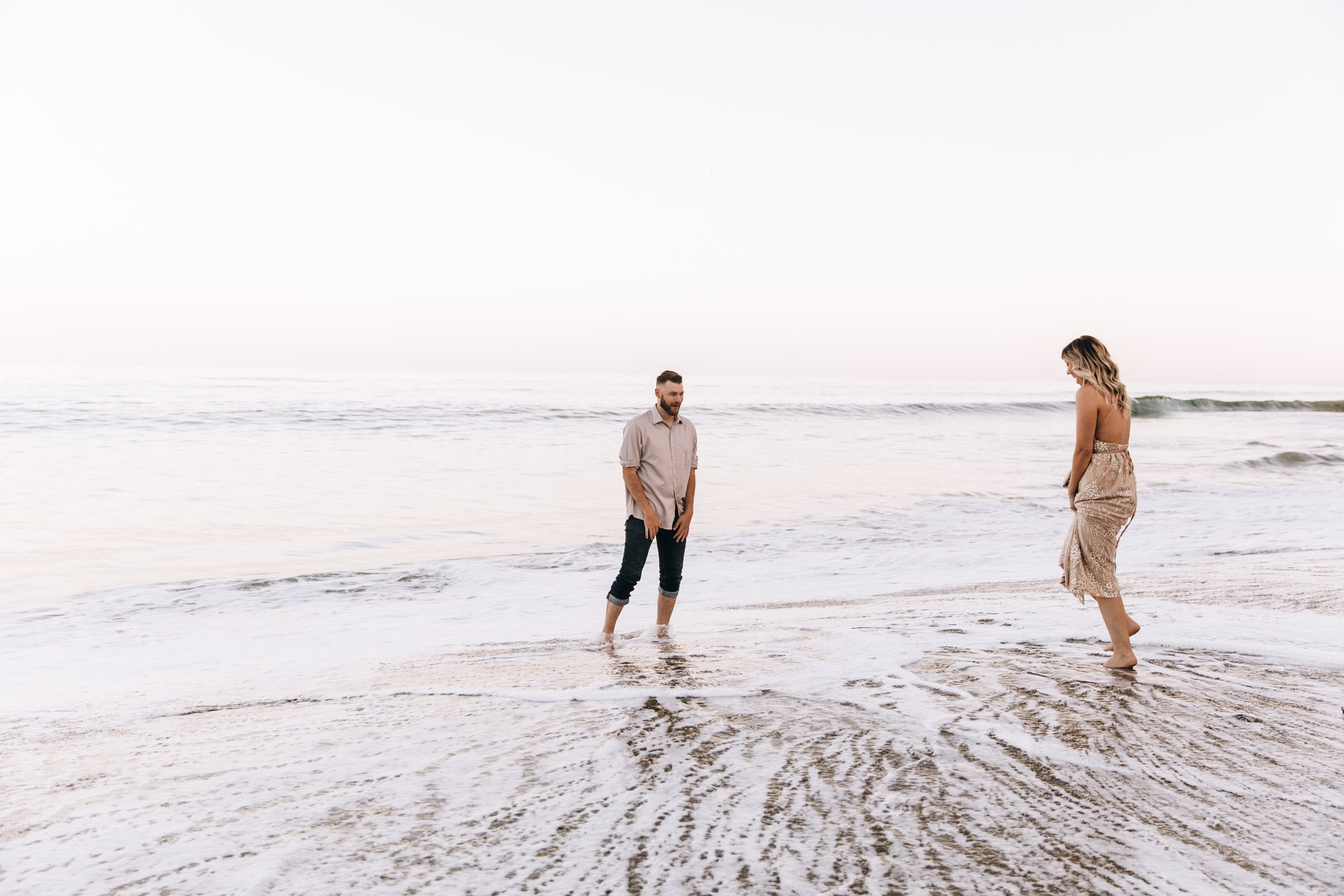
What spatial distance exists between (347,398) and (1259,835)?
125 ft

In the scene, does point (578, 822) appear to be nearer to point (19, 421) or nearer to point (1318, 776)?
point (1318, 776)

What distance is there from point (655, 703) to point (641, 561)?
1779 millimetres

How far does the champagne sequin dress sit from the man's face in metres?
2.56

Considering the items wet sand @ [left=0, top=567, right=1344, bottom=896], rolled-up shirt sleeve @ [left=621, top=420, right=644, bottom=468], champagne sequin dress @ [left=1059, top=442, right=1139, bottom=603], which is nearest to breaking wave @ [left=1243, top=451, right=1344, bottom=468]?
wet sand @ [left=0, top=567, right=1344, bottom=896]

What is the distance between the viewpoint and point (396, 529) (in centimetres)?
1118

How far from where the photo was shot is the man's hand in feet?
19.1

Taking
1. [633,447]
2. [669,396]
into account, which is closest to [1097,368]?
[669,396]

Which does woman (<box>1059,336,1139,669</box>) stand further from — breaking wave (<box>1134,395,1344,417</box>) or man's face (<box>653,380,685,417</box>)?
breaking wave (<box>1134,395,1344,417</box>)

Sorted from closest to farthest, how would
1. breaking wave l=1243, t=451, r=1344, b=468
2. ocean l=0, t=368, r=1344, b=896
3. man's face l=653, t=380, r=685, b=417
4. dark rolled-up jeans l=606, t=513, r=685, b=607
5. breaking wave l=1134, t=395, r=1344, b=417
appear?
1. ocean l=0, t=368, r=1344, b=896
2. man's face l=653, t=380, r=685, b=417
3. dark rolled-up jeans l=606, t=513, r=685, b=607
4. breaking wave l=1243, t=451, r=1344, b=468
5. breaking wave l=1134, t=395, r=1344, b=417

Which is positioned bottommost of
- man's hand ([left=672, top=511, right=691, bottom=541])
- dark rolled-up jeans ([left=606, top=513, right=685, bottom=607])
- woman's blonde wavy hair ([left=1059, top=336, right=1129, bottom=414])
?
dark rolled-up jeans ([left=606, top=513, right=685, bottom=607])

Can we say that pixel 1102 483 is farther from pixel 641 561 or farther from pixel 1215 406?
pixel 1215 406

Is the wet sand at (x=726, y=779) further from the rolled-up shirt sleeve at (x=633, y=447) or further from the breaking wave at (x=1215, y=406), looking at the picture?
the breaking wave at (x=1215, y=406)

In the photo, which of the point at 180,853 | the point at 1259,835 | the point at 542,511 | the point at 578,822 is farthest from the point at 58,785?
the point at 542,511

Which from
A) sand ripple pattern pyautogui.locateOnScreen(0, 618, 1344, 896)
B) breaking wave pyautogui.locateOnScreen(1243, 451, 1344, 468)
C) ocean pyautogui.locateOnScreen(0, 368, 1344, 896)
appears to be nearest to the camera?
sand ripple pattern pyautogui.locateOnScreen(0, 618, 1344, 896)
